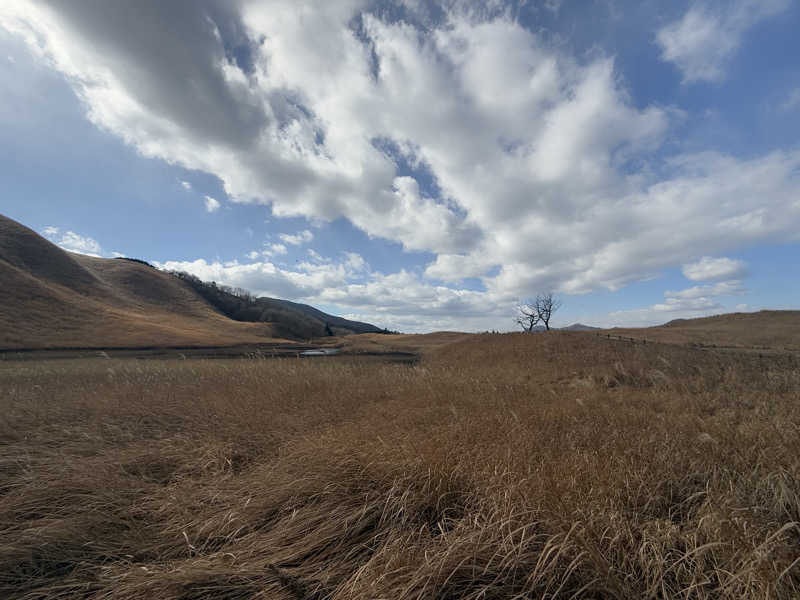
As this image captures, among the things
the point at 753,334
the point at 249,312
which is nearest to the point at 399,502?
the point at 753,334

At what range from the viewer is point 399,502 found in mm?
2619

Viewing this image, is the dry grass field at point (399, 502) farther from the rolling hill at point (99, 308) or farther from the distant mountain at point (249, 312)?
the distant mountain at point (249, 312)

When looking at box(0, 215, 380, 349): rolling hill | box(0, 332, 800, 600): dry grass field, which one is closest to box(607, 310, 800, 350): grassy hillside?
box(0, 332, 800, 600): dry grass field

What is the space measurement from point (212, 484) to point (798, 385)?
11920 mm

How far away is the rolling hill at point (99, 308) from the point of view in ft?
146

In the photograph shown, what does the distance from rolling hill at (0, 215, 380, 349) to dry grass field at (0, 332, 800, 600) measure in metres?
47.3

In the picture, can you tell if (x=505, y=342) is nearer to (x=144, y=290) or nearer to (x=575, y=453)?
(x=575, y=453)

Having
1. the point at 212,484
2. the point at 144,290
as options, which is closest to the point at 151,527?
the point at 212,484

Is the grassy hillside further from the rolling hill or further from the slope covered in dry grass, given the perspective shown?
the slope covered in dry grass

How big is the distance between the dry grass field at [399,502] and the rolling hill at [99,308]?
47260 millimetres

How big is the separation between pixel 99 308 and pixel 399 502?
85.5 metres

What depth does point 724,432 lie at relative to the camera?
416cm

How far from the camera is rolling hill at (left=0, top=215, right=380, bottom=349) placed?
1751 inches

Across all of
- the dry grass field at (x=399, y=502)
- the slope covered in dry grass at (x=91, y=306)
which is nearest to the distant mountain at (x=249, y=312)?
the slope covered in dry grass at (x=91, y=306)
